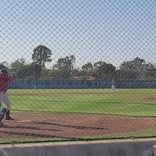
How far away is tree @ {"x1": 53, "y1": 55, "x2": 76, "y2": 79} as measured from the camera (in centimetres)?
724

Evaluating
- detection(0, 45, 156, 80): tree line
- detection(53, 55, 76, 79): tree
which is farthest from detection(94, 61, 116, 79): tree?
detection(53, 55, 76, 79): tree

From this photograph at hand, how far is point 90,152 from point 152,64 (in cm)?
217

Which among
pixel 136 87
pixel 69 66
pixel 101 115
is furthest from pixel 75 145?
pixel 101 115

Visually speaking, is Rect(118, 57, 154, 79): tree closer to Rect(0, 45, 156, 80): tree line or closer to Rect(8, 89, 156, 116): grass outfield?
Rect(0, 45, 156, 80): tree line

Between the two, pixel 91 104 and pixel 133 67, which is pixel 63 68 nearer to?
Result: pixel 133 67

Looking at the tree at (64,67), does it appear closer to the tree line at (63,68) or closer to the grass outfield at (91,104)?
the tree line at (63,68)

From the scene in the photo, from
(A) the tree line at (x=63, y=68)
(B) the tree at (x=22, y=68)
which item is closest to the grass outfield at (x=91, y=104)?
(A) the tree line at (x=63, y=68)

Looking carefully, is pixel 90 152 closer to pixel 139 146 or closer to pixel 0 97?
pixel 139 146

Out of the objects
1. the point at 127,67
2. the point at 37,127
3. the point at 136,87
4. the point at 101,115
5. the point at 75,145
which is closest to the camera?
the point at 75,145

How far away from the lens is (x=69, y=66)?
7578 millimetres

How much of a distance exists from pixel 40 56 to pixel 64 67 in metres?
0.60

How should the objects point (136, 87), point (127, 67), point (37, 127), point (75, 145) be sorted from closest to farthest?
point (75, 145) → point (127, 67) → point (37, 127) → point (136, 87)

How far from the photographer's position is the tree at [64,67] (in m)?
7.24

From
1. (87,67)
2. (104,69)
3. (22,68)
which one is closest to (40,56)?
(22,68)
